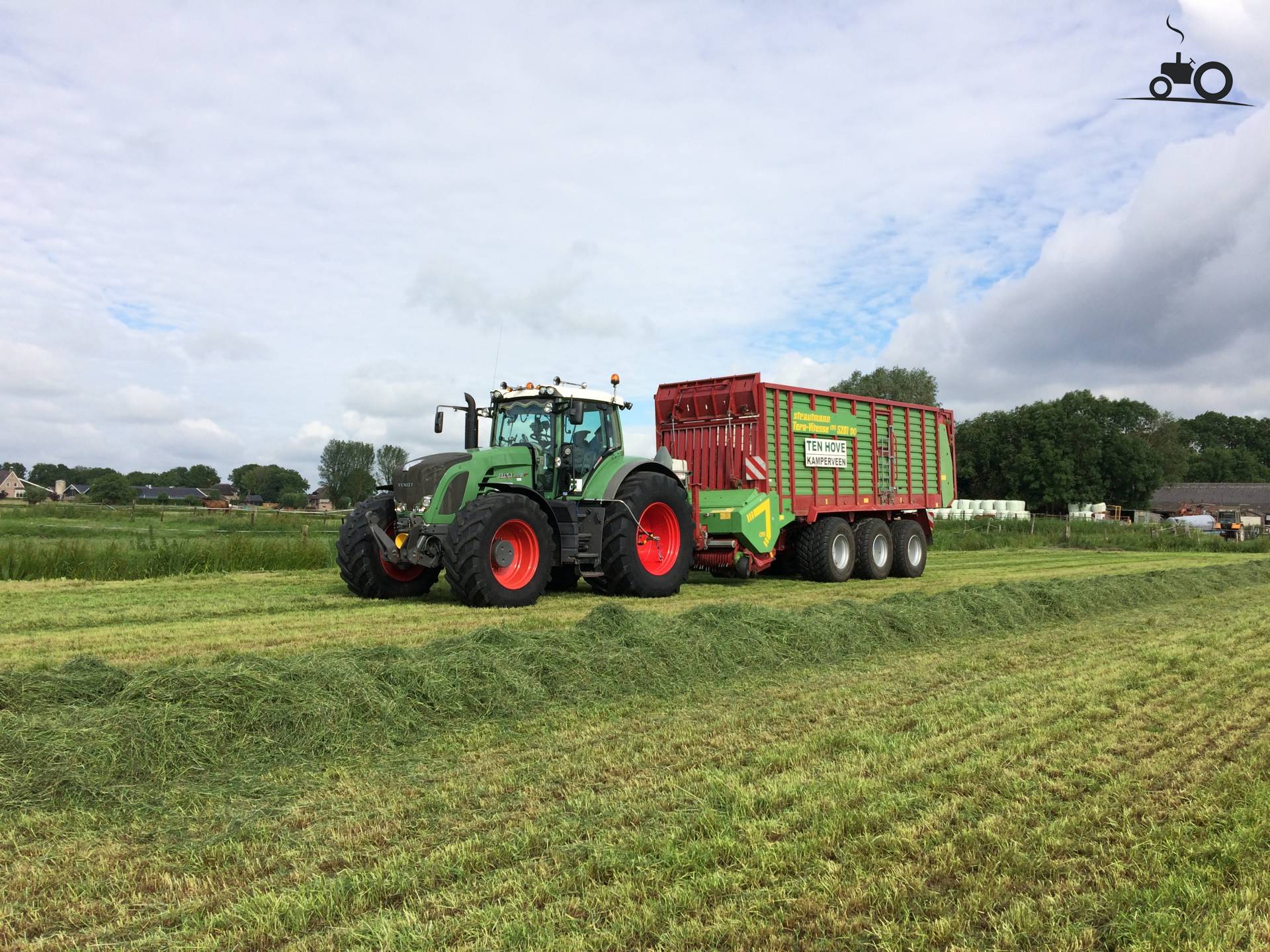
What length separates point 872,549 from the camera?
49.1ft

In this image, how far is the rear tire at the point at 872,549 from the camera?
1480cm

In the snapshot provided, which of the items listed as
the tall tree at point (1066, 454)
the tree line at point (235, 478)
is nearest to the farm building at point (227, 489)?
the tree line at point (235, 478)

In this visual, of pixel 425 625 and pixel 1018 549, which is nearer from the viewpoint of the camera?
pixel 425 625

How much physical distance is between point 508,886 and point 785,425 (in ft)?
36.2

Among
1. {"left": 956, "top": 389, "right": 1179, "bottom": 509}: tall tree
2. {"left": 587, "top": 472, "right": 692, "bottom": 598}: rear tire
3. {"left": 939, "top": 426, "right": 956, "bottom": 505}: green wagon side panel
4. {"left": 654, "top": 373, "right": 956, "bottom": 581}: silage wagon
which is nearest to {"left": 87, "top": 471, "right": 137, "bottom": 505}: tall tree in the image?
{"left": 654, "top": 373, "right": 956, "bottom": 581}: silage wagon

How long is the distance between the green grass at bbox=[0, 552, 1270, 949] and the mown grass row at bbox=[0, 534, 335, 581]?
7.50 m

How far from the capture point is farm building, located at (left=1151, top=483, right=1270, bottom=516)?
80688 mm

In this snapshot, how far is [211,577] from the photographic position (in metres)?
12.7

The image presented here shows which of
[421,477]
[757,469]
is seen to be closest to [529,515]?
[421,477]

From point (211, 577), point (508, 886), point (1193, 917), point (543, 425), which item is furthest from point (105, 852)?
point (211, 577)

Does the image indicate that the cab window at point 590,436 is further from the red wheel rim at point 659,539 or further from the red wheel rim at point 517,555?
the red wheel rim at point 517,555

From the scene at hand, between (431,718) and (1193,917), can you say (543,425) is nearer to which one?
(431,718)

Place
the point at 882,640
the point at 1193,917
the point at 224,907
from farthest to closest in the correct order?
the point at 882,640 < the point at 224,907 < the point at 1193,917

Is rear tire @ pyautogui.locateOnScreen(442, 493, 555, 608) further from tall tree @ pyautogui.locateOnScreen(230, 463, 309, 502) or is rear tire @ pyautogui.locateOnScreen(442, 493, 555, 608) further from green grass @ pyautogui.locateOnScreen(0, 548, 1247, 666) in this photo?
tall tree @ pyautogui.locateOnScreen(230, 463, 309, 502)
